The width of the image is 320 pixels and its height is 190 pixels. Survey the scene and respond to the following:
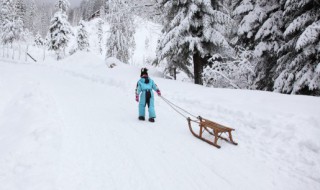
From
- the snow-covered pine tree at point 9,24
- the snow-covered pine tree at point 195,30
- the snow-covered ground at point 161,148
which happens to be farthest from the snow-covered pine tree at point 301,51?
the snow-covered pine tree at point 9,24

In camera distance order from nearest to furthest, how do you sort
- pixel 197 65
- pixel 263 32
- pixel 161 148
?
1. pixel 161 148
2. pixel 263 32
3. pixel 197 65

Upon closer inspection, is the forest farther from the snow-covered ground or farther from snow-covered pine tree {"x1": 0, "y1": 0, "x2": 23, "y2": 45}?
snow-covered pine tree {"x1": 0, "y1": 0, "x2": 23, "y2": 45}

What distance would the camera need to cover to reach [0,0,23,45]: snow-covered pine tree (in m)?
51.3

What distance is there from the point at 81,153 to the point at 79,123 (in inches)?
90.6

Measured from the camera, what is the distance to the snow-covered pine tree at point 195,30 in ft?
42.4

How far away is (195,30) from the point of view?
13656mm

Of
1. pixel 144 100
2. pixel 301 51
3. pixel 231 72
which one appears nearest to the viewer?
pixel 144 100

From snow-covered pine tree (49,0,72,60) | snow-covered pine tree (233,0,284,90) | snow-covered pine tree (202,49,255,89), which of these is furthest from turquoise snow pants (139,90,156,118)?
snow-covered pine tree (49,0,72,60)

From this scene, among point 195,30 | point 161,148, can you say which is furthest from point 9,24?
point 161,148

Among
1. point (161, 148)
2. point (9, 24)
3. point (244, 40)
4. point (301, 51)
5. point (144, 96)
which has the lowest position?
point (161, 148)

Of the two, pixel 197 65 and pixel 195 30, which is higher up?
pixel 195 30

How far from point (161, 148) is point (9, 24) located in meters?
57.4

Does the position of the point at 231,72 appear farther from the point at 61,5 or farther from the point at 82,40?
the point at 82,40

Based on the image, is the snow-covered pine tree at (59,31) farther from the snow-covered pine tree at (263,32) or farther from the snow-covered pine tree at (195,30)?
the snow-covered pine tree at (263,32)
